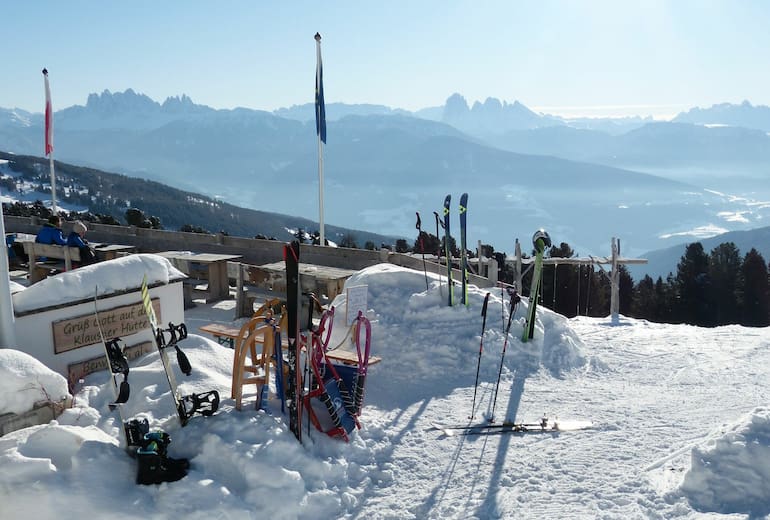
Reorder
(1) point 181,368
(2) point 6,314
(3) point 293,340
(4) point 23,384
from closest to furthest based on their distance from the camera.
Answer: (4) point 23,384 < (1) point 181,368 < (3) point 293,340 < (2) point 6,314

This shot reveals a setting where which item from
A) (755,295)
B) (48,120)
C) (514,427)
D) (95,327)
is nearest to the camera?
(514,427)

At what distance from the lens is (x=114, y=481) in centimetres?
463

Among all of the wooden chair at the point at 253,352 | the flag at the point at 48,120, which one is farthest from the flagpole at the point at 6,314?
the flag at the point at 48,120

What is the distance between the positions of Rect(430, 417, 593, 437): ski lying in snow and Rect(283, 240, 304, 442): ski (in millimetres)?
1792

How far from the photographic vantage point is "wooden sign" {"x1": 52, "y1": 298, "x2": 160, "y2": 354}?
6785mm

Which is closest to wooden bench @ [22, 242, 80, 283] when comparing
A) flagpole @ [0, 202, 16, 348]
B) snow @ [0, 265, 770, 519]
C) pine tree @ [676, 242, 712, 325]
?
snow @ [0, 265, 770, 519]

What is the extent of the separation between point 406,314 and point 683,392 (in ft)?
12.6

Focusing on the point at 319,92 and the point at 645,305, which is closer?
the point at 319,92

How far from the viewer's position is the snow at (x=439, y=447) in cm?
469

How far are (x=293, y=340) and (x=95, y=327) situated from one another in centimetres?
274

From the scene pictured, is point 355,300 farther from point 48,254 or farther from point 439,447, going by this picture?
point 48,254

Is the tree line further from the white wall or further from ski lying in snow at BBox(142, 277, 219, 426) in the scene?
ski lying in snow at BBox(142, 277, 219, 426)

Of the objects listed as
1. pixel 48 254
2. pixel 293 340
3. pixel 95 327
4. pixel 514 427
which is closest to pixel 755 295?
pixel 514 427

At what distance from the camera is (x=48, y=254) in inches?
464
